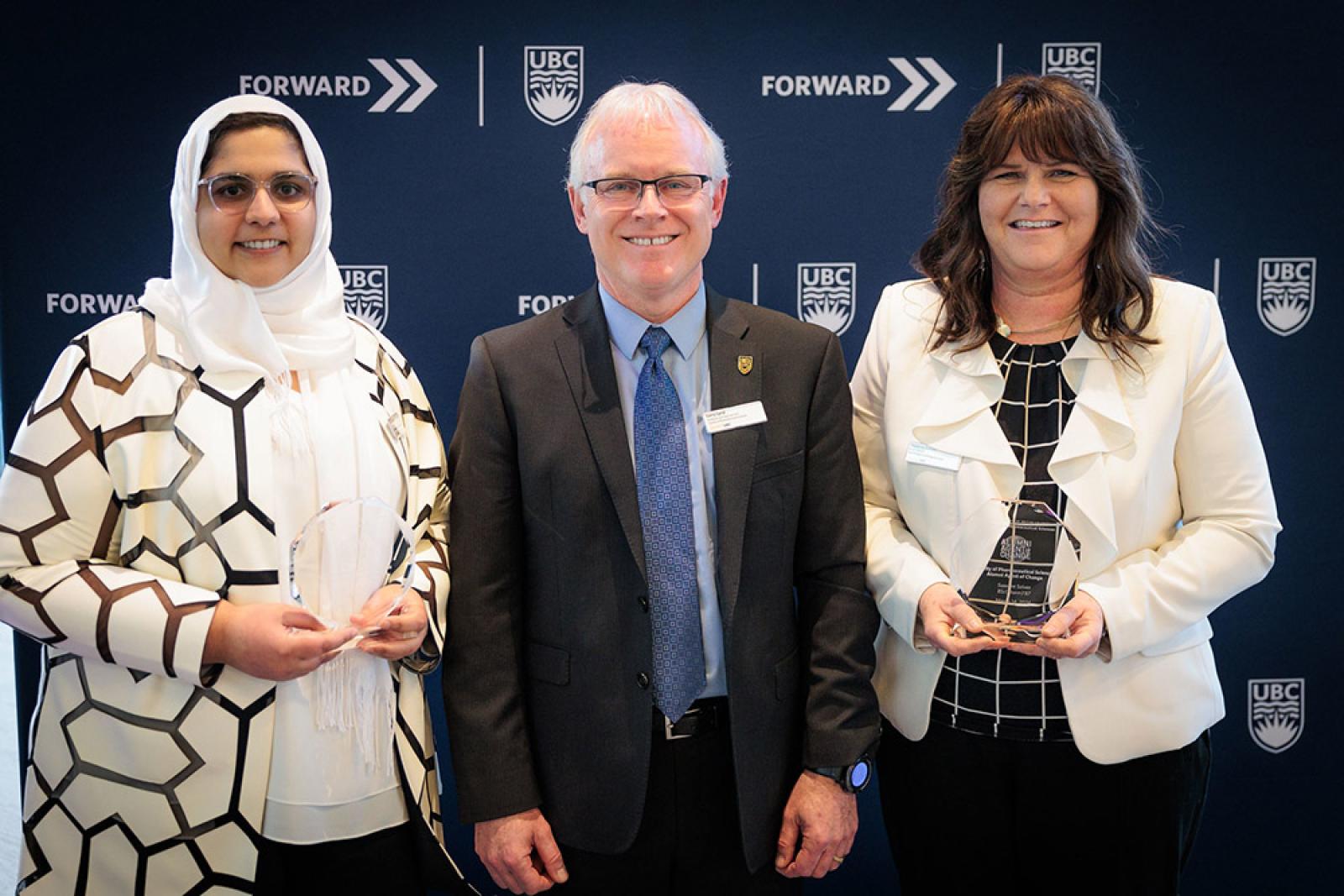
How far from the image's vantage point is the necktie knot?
6.89 ft

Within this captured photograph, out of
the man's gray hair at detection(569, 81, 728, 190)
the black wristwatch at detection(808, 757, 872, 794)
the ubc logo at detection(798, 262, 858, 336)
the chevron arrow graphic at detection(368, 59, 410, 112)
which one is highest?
the chevron arrow graphic at detection(368, 59, 410, 112)

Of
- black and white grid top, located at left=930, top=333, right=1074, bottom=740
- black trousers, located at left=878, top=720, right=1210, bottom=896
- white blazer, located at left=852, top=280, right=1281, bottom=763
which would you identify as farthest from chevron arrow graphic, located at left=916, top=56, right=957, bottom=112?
black trousers, located at left=878, top=720, right=1210, bottom=896

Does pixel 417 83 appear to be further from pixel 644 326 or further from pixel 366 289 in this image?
pixel 644 326

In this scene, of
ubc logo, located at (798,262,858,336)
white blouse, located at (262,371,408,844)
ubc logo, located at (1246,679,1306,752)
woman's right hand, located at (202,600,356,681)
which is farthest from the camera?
ubc logo, located at (1246,679,1306,752)

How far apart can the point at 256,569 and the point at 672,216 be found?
92cm

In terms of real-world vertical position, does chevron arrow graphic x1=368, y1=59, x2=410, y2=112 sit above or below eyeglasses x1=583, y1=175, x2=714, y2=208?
above

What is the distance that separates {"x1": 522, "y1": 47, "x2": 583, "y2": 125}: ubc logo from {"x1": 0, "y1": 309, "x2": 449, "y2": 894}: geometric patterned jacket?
4.67 ft

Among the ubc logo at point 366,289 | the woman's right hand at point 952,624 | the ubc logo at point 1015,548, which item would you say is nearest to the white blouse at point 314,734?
the woman's right hand at point 952,624

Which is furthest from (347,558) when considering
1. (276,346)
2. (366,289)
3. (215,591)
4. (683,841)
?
(366,289)

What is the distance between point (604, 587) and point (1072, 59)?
2.05 m

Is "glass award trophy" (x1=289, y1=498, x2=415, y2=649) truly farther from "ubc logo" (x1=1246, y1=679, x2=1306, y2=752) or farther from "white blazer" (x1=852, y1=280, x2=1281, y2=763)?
"ubc logo" (x1=1246, y1=679, x2=1306, y2=752)

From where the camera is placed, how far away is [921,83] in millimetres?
3102

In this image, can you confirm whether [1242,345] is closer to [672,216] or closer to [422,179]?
[672,216]

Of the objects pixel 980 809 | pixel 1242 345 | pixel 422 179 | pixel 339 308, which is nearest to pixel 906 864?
pixel 980 809
